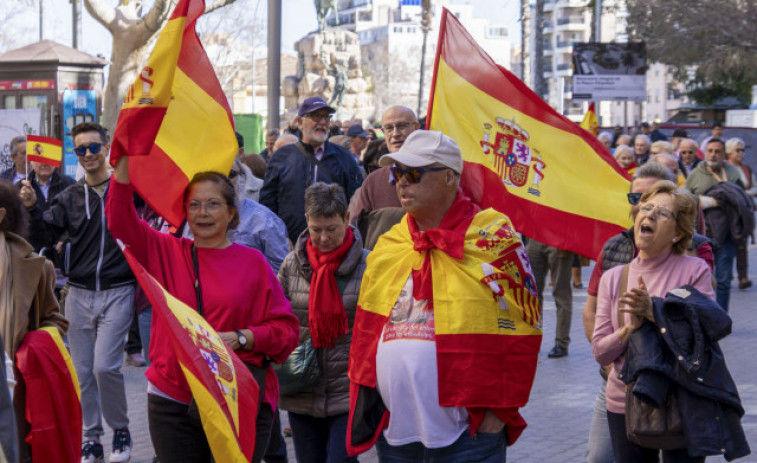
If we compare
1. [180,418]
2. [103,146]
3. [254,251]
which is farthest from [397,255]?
[103,146]

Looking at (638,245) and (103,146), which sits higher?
(103,146)

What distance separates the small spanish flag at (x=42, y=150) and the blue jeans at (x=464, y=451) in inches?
226

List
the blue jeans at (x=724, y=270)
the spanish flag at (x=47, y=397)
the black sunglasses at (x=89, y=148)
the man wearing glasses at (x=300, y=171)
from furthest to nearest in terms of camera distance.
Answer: the blue jeans at (x=724, y=270) < the man wearing glasses at (x=300, y=171) < the black sunglasses at (x=89, y=148) < the spanish flag at (x=47, y=397)

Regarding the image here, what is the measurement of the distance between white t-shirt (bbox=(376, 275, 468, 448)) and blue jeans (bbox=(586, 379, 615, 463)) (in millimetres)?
1301

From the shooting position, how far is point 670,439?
15.4 feet

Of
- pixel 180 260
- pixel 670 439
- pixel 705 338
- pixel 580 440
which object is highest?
pixel 180 260

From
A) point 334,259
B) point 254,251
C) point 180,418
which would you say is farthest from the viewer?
point 334,259

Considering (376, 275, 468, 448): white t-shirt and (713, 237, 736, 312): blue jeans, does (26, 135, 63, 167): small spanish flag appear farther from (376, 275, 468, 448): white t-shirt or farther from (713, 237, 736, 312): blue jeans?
(713, 237, 736, 312): blue jeans

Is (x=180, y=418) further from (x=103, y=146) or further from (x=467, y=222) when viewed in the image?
(x=103, y=146)

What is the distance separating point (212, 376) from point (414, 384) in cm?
72

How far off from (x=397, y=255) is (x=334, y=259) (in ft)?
4.31

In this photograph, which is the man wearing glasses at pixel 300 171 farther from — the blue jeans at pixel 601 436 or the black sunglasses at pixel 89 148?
the blue jeans at pixel 601 436

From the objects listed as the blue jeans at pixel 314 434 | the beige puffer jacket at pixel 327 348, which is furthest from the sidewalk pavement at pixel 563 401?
the beige puffer jacket at pixel 327 348

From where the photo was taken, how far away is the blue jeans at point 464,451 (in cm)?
419
